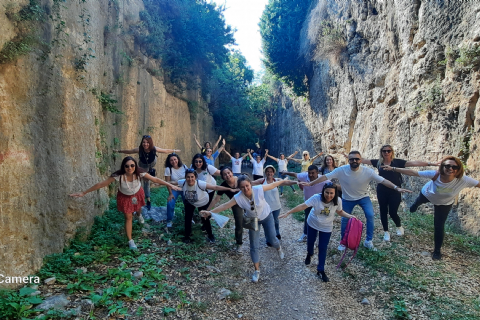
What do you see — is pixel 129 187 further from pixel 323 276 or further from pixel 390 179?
pixel 390 179

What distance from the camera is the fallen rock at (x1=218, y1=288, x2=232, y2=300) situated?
429cm

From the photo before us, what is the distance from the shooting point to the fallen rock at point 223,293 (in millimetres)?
4286

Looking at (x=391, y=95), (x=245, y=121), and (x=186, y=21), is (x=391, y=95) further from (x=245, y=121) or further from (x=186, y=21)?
(x=245, y=121)

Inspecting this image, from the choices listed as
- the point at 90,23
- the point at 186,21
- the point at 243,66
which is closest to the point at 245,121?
the point at 243,66

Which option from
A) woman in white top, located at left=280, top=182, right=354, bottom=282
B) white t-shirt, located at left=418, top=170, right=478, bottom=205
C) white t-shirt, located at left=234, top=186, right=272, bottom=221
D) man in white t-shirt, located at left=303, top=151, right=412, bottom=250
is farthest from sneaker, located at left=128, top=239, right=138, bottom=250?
white t-shirt, located at left=418, top=170, right=478, bottom=205

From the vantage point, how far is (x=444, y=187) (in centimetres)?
492

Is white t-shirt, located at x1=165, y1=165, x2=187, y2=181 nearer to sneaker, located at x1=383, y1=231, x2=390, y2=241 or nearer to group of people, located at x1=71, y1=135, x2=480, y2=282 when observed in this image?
group of people, located at x1=71, y1=135, x2=480, y2=282

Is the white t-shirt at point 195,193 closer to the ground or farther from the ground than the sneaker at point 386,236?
farther from the ground

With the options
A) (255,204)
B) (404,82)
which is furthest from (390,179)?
(404,82)

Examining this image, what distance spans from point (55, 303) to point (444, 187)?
628cm

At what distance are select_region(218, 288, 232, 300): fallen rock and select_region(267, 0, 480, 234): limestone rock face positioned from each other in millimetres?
5664

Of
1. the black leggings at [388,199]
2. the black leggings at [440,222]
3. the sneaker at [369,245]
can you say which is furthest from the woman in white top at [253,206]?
the black leggings at [440,222]

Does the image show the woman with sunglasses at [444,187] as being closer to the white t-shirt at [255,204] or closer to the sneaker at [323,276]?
the sneaker at [323,276]

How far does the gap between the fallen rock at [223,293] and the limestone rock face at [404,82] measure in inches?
223
